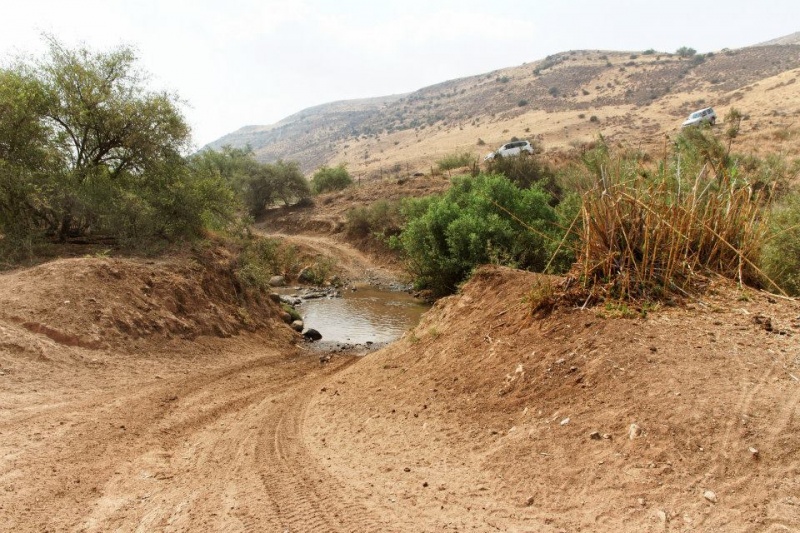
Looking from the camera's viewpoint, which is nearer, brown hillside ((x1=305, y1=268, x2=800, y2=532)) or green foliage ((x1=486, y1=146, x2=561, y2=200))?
brown hillside ((x1=305, y1=268, x2=800, y2=532))

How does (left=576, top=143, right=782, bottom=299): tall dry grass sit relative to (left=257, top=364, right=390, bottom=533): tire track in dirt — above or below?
above

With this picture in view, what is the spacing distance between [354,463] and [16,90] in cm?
1389

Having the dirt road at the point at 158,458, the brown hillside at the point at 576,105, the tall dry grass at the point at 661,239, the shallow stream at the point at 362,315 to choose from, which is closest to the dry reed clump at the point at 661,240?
the tall dry grass at the point at 661,239

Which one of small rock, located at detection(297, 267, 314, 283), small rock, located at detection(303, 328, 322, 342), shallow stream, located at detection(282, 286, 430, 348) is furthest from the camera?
small rock, located at detection(297, 267, 314, 283)

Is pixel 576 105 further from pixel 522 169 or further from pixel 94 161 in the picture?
pixel 94 161

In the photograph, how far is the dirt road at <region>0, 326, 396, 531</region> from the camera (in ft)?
13.3

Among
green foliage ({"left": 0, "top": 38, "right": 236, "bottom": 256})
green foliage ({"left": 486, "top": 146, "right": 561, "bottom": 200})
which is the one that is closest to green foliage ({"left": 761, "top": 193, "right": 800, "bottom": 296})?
green foliage ({"left": 0, "top": 38, "right": 236, "bottom": 256})

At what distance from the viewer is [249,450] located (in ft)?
18.3

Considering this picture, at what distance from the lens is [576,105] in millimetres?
63250

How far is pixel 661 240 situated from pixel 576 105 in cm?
6346

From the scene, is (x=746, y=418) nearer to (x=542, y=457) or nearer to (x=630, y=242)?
(x=542, y=457)

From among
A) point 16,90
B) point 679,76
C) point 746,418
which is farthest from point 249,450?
point 679,76

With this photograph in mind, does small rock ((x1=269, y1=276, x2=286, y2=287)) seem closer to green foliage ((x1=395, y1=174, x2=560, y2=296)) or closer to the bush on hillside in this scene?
green foliage ((x1=395, y1=174, x2=560, y2=296))

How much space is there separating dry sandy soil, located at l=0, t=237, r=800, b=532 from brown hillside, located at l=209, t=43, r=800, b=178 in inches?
1033
